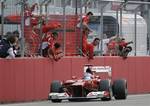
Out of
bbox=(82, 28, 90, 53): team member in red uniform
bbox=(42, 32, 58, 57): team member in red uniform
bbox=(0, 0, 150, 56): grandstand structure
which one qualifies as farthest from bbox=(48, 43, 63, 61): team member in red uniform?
bbox=(82, 28, 90, 53): team member in red uniform

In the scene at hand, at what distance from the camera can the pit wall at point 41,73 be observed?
71.6 ft

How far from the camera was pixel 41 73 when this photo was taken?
2309 centimetres

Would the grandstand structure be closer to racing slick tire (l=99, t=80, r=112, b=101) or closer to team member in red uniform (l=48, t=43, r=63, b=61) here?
team member in red uniform (l=48, t=43, r=63, b=61)

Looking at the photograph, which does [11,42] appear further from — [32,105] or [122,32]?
[122,32]

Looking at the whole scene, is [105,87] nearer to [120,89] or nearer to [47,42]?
[120,89]

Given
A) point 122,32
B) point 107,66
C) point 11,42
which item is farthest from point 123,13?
point 11,42

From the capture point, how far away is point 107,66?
2591 centimetres

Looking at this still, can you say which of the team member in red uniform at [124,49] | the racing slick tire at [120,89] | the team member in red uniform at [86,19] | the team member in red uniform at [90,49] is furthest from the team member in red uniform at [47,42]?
the team member in red uniform at [124,49]

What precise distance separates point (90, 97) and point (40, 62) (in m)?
2.92

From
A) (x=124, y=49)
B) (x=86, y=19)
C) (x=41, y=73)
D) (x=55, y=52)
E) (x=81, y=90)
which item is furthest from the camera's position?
(x=124, y=49)

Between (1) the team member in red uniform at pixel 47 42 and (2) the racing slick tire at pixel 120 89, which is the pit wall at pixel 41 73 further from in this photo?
(2) the racing slick tire at pixel 120 89

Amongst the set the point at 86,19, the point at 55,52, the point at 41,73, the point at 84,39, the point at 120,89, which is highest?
the point at 86,19

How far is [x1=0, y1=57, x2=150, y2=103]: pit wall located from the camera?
2181 cm

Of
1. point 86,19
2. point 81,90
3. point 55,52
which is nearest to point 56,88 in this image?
point 81,90
